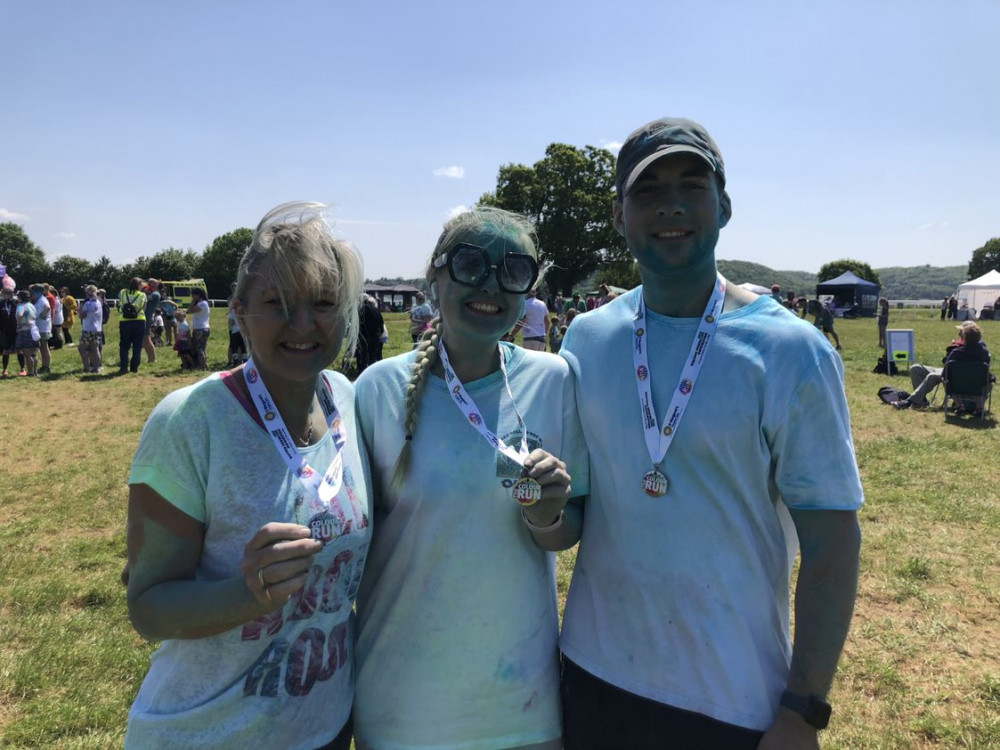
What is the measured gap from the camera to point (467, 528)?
1.84m

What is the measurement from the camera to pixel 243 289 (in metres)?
1.75

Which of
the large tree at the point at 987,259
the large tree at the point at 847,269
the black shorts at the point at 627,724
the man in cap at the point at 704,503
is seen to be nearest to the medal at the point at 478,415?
the man in cap at the point at 704,503

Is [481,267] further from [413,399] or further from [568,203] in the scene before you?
[568,203]

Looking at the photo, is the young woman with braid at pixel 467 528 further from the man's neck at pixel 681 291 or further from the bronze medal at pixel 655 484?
the man's neck at pixel 681 291

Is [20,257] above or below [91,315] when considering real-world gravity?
above

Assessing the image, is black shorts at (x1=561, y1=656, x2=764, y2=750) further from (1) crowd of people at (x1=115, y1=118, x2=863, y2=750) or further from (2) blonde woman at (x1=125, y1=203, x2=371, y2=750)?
(2) blonde woman at (x1=125, y1=203, x2=371, y2=750)

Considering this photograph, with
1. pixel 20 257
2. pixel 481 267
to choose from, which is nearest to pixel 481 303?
pixel 481 267

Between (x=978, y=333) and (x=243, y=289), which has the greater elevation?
(x=243, y=289)

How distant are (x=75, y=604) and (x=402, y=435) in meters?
4.21

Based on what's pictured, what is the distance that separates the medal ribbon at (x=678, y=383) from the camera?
5.91 feet

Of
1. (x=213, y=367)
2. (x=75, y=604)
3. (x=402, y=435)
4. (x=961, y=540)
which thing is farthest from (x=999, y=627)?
(x=213, y=367)

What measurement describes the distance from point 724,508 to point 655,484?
0.19m

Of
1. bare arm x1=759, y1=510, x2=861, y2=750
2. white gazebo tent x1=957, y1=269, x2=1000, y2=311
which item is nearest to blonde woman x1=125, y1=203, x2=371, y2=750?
bare arm x1=759, y1=510, x2=861, y2=750

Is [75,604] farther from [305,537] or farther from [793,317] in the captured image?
[793,317]
